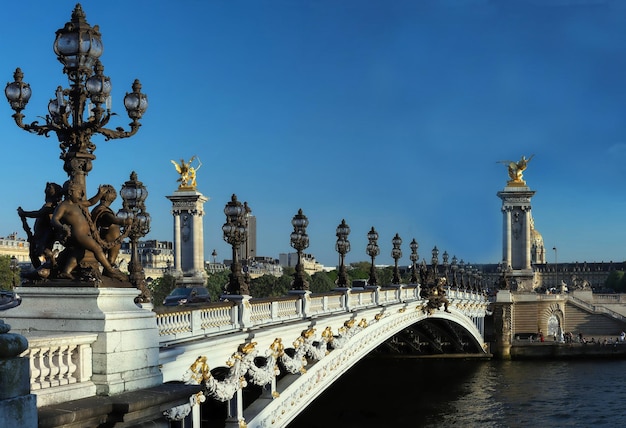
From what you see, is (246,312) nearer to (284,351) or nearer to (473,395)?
(284,351)

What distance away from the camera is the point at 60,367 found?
8594mm

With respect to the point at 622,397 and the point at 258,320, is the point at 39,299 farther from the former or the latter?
the point at 622,397

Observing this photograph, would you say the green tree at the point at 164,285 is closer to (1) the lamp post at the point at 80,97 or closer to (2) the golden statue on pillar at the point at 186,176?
(2) the golden statue on pillar at the point at 186,176

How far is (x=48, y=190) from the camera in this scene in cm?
977

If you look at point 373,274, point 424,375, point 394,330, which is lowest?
point 424,375

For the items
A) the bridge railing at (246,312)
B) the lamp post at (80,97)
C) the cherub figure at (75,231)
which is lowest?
Answer: the bridge railing at (246,312)

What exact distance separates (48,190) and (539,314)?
246ft

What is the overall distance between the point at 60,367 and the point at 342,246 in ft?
63.8

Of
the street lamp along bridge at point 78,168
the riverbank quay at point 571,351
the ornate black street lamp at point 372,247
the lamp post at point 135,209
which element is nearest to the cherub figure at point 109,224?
the street lamp along bridge at point 78,168

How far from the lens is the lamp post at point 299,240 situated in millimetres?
22109

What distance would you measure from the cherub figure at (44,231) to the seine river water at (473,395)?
26.9m

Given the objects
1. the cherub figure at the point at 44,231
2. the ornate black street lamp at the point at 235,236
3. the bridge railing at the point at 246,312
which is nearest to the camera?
the cherub figure at the point at 44,231

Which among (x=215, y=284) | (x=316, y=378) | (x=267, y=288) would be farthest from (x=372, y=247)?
(x=267, y=288)

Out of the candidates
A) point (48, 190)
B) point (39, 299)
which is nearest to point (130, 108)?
point (48, 190)
